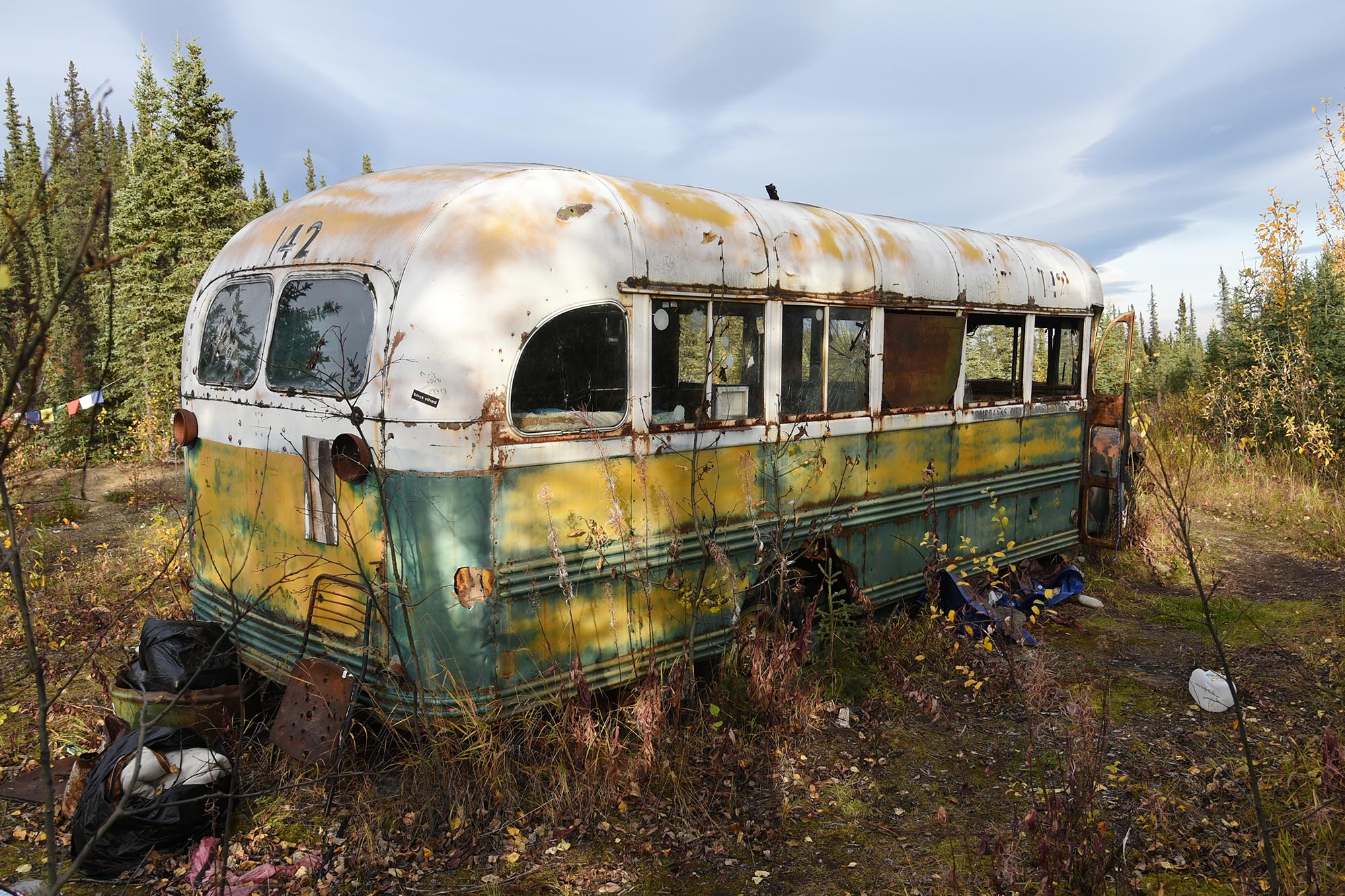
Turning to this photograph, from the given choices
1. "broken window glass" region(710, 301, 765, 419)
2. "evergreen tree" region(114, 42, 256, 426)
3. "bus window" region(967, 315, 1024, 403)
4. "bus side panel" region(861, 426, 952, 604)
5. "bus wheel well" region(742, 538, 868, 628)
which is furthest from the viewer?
"evergreen tree" region(114, 42, 256, 426)

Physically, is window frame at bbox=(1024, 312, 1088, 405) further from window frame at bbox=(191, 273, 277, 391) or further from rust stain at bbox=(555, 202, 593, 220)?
window frame at bbox=(191, 273, 277, 391)

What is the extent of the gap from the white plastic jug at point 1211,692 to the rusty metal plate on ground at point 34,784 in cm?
578

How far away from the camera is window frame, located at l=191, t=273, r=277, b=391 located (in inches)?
171

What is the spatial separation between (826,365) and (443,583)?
101 inches

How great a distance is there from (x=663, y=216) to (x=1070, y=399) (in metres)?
4.61

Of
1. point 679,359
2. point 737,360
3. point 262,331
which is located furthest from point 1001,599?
point 262,331

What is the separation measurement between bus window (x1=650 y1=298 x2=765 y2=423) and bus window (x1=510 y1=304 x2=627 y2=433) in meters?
Answer: 0.22

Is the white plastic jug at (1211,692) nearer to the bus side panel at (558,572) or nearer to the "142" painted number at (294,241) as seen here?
the bus side panel at (558,572)

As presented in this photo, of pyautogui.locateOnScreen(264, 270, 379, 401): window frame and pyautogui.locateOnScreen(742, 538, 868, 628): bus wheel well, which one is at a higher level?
pyautogui.locateOnScreen(264, 270, 379, 401): window frame

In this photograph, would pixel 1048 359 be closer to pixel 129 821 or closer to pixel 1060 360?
pixel 1060 360

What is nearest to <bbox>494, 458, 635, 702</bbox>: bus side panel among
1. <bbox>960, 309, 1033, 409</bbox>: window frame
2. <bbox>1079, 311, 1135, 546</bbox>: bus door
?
<bbox>960, 309, 1033, 409</bbox>: window frame

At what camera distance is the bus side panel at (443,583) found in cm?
366

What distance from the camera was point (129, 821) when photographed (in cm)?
354

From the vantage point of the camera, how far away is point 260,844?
12.0 ft
